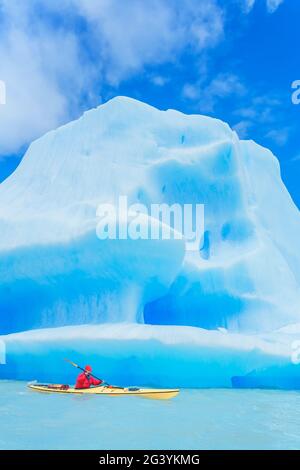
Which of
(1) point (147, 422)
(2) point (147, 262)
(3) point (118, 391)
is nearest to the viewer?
(1) point (147, 422)

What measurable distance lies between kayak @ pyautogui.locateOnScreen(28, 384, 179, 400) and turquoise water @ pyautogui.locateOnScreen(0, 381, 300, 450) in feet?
0.37

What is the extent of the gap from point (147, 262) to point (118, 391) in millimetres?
3353

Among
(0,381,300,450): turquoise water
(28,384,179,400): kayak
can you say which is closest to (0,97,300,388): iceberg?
(0,381,300,450): turquoise water

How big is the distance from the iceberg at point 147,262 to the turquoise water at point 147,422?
1.15 metres

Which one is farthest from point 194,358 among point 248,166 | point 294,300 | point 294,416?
point 248,166

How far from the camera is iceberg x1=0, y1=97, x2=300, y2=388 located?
10.3m

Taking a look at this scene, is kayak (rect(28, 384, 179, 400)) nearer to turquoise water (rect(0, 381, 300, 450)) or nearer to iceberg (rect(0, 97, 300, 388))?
turquoise water (rect(0, 381, 300, 450))

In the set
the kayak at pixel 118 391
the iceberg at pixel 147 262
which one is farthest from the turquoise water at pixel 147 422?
the iceberg at pixel 147 262

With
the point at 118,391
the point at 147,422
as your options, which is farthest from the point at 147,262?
the point at 147,422

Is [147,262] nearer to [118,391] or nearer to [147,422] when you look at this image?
[118,391]

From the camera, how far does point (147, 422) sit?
670cm

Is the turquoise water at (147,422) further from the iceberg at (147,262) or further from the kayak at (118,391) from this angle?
the iceberg at (147,262)

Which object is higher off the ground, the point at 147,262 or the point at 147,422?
the point at 147,262

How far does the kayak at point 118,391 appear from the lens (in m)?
8.46
